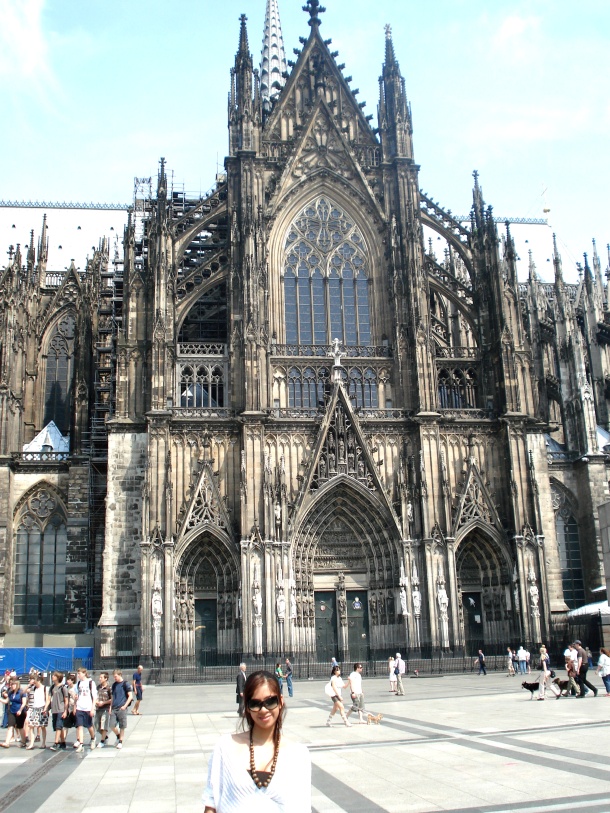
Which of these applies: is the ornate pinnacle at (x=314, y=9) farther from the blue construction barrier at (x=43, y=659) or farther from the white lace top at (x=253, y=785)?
the white lace top at (x=253, y=785)

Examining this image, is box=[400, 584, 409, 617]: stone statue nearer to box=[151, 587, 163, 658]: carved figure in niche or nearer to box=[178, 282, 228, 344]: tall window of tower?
box=[151, 587, 163, 658]: carved figure in niche

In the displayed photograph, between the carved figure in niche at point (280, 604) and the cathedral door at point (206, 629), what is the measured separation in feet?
11.1

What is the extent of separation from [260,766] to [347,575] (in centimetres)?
3609

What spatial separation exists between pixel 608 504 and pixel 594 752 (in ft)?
38.2

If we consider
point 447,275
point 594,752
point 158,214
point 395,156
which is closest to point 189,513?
point 158,214

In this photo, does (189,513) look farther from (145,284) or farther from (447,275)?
(447,275)

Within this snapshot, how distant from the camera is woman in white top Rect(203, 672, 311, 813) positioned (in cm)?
465

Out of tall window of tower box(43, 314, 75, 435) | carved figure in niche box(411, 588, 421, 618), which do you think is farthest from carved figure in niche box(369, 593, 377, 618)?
tall window of tower box(43, 314, 75, 435)

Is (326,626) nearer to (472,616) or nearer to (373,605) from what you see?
(373,605)

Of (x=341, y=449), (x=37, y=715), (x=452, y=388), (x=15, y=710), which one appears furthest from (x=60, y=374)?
(x=37, y=715)

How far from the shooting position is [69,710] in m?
17.2

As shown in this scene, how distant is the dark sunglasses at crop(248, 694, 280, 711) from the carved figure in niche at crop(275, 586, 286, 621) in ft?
107

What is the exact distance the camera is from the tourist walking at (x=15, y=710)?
17.6 m

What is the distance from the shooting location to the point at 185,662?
36594 millimetres
